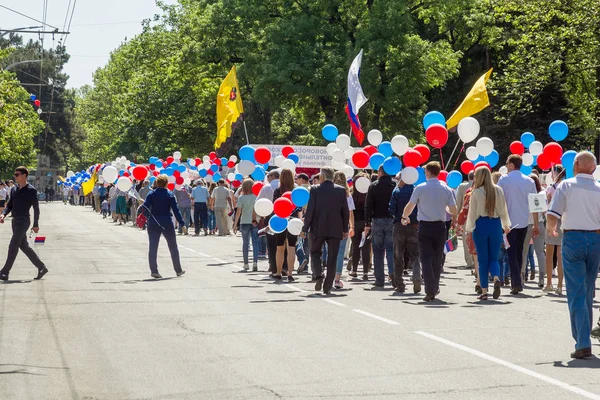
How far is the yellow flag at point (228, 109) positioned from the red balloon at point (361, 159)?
349 inches

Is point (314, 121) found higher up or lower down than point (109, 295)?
higher up

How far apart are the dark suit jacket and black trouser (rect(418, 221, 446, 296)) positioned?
4.21 ft

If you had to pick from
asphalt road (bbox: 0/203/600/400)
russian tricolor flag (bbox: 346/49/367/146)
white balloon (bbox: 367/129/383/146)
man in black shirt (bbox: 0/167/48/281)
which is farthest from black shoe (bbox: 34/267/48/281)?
russian tricolor flag (bbox: 346/49/367/146)

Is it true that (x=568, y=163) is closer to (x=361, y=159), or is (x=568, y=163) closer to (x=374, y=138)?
(x=361, y=159)

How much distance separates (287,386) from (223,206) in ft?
80.1

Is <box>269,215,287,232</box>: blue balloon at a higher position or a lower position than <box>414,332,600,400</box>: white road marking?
higher

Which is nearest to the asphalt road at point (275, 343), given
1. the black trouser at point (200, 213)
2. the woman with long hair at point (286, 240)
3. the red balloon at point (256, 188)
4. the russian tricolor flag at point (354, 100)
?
the woman with long hair at point (286, 240)

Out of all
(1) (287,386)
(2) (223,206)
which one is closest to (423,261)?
(1) (287,386)

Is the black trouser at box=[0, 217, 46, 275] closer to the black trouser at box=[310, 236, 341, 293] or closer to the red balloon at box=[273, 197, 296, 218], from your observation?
the red balloon at box=[273, 197, 296, 218]

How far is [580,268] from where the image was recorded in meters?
8.67

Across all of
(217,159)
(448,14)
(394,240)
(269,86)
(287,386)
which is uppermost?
(448,14)

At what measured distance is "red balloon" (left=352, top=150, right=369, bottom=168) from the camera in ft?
60.7

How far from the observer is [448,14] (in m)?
42.0

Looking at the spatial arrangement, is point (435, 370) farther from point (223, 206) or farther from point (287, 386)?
point (223, 206)
